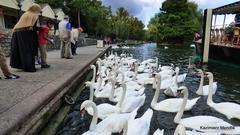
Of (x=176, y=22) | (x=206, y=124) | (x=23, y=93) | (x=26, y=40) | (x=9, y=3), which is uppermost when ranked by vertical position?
(x=176, y=22)

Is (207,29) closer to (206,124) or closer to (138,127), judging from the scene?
(206,124)

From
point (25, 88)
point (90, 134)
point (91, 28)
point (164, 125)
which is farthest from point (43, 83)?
point (91, 28)

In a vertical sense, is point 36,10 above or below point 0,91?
above

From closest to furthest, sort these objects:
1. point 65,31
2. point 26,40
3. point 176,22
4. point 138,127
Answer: point 138,127
point 26,40
point 65,31
point 176,22

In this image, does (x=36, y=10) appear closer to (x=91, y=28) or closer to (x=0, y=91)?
(x=0, y=91)

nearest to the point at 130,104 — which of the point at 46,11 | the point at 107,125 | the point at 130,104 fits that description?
the point at 130,104

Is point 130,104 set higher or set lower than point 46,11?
lower

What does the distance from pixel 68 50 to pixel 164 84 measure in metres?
5.72

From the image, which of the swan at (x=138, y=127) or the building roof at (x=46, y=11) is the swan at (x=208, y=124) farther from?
the building roof at (x=46, y=11)

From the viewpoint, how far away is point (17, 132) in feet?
12.3

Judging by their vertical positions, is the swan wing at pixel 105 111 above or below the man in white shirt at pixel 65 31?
below

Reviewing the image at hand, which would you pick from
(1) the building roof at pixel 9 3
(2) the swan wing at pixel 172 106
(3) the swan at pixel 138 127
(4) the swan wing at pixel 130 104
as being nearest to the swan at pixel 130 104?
(4) the swan wing at pixel 130 104

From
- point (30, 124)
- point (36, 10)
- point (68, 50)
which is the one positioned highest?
point (36, 10)

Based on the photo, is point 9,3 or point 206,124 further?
point 9,3
